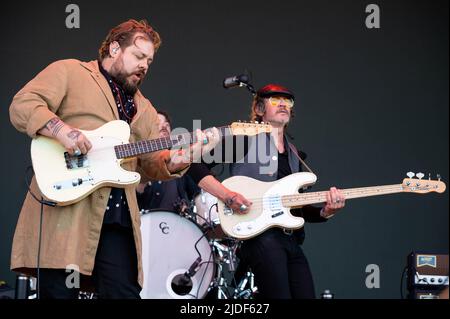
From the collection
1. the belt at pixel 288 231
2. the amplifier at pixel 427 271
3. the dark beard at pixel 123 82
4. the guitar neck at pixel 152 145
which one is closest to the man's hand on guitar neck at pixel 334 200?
the belt at pixel 288 231

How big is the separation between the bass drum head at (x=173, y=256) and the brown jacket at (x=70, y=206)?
1809mm

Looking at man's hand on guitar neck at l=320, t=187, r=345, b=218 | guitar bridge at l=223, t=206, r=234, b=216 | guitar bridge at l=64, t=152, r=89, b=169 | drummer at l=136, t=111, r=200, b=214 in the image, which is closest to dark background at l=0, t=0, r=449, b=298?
drummer at l=136, t=111, r=200, b=214

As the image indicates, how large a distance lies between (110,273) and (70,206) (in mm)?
376

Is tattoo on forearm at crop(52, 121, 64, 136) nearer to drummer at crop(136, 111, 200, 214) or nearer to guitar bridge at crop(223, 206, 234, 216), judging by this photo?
guitar bridge at crop(223, 206, 234, 216)

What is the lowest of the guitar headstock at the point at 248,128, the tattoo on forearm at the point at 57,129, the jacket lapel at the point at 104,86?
the tattoo on forearm at the point at 57,129

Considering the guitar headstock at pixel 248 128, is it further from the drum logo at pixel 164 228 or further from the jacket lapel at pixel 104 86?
the drum logo at pixel 164 228

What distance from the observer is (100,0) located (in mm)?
6902

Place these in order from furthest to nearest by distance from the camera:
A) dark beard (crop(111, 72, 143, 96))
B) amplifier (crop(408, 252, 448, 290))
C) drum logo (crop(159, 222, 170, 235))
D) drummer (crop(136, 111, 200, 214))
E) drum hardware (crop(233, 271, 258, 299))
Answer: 1. drummer (crop(136, 111, 200, 214))
2. drum logo (crop(159, 222, 170, 235))
3. drum hardware (crop(233, 271, 258, 299))
4. amplifier (crop(408, 252, 448, 290))
5. dark beard (crop(111, 72, 143, 96))

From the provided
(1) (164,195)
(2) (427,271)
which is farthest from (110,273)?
(1) (164,195)

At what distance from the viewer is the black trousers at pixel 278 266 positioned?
4492mm

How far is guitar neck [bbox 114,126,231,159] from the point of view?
12.5 feet

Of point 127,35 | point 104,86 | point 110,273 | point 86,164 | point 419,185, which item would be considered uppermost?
point 127,35

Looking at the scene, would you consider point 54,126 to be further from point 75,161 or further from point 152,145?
point 152,145

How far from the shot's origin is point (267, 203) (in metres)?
4.84
